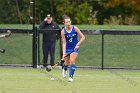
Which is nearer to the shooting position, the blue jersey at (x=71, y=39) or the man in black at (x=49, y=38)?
the blue jersey at (x=71, y=39)

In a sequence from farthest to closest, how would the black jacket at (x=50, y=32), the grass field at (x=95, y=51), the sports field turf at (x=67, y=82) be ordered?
the grass field at (x=95, y=51) < the black jacket at (x=50, y=32) < the sports field turf at (x=67, y=82)

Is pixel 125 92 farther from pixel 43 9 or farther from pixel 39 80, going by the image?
pixel 43 9

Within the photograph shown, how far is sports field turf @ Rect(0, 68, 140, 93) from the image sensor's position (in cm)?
1517

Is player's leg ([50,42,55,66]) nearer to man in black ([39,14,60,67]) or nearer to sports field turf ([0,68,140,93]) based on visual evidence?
man in black ([39,14,60,67])

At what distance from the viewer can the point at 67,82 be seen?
17.0m

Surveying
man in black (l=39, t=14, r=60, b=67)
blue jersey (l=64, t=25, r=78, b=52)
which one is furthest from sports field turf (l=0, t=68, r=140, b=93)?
blue jersey (l=64, t=25, r=78, b=52)

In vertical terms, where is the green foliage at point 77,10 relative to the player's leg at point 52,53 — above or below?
above

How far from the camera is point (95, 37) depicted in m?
24.5

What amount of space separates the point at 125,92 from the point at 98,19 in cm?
2557

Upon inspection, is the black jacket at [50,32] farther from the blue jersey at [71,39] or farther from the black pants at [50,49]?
the blue jersey at [71,39]

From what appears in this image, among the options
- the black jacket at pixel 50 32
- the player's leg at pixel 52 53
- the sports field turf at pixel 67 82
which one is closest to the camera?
the sports field turf at pixel 67 82

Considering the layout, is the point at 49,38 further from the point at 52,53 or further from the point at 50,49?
the point at 52,53

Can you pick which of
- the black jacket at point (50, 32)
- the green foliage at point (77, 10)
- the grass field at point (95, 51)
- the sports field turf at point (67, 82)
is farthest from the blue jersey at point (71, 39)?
the green foliage at point (77, 10)

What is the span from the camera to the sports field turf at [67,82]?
49.8ft
